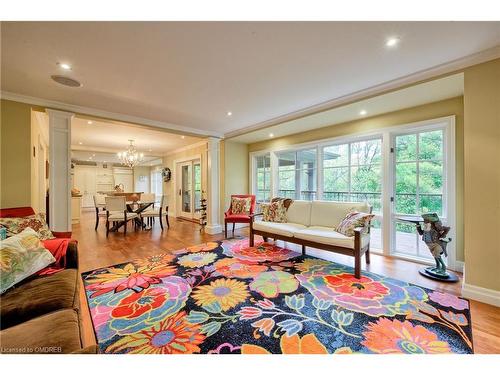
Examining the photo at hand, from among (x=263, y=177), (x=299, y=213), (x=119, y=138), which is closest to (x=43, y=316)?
(x=299, y=213)

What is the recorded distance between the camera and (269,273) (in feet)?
8.73

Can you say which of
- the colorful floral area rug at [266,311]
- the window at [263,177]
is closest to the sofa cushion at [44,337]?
the colorful floral area rug at [266,311]

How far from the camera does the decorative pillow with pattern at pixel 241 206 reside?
4895 mm

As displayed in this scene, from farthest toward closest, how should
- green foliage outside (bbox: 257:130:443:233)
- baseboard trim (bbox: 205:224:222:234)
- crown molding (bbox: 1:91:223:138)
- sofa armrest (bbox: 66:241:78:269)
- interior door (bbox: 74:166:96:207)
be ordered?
interior door (bbox: 74:166:96:207), baseboard trim (bbox: 205:224:222:234), green foliage outside (bbox: 257:130:443:233), crown molding (bbox: 1:91:223:138), sofa armrest (bbox: 66:241:78:269)

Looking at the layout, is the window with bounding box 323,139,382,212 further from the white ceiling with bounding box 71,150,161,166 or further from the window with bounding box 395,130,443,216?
the white ceiling with bounding box 71,150,161,166

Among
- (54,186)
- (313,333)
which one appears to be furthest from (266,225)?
(54,186)

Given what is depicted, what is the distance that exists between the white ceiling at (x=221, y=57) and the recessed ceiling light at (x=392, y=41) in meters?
0.04

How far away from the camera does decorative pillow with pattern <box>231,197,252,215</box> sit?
4.89m

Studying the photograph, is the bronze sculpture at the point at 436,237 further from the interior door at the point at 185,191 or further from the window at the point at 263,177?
the interior door at the point at 185,191

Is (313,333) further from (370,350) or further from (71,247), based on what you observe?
(71,247)

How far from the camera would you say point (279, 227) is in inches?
135

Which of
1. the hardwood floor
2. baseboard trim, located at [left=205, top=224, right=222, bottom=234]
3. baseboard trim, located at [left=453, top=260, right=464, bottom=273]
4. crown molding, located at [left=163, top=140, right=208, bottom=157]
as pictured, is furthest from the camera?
crown molding, located at [left=163, top=140, right=208, bottom=157]

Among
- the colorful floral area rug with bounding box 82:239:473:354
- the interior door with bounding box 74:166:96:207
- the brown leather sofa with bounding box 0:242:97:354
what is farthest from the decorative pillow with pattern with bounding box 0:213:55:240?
the interior door with bounding box 74:166:96:207

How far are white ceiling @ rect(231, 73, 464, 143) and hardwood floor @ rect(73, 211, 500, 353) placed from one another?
2.29 m
